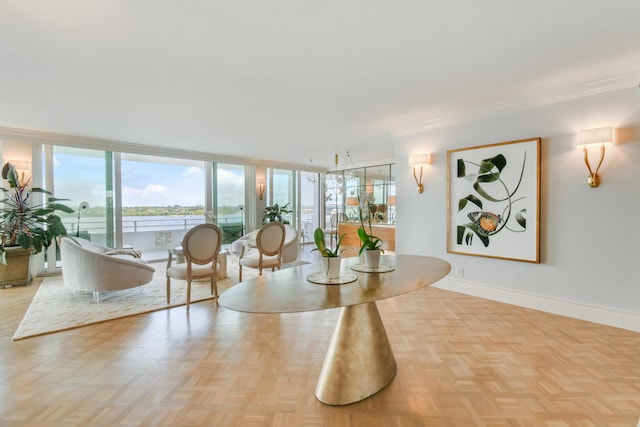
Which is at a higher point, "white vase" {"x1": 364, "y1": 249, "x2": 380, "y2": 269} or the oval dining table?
"white vase" {"x1": 364, "y1": 249, "x2": 380, "y2": 269}

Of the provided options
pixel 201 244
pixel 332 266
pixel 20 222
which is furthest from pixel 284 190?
pixel 332 266

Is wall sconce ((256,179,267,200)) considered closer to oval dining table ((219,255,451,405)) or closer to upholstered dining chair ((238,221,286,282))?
upholstered dining chair ((238,221,286,282))

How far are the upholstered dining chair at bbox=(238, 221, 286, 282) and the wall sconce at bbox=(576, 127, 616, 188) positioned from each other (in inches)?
144

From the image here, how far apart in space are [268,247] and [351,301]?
333cm

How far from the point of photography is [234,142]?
5824 millimetres

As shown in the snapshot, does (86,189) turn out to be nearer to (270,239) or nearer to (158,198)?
(158,198)

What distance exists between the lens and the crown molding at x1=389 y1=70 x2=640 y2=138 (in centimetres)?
287

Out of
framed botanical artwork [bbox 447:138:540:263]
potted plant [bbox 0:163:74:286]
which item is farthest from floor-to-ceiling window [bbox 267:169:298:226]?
framed botanical artwork [bbox 447:138:540:263]

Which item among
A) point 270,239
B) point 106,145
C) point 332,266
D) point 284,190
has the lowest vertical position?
point 270,239

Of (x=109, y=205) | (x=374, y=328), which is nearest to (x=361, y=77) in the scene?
(x=374, y=328)


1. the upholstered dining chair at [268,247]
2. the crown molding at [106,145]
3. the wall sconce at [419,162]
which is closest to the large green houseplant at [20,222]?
the crown molding at [106,145]

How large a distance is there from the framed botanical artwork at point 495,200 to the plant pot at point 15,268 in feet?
19.7

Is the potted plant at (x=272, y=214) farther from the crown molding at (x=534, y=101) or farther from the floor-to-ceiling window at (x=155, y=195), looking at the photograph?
the crown molding at (x=534, y=101)

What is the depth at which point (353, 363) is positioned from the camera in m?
1.89
